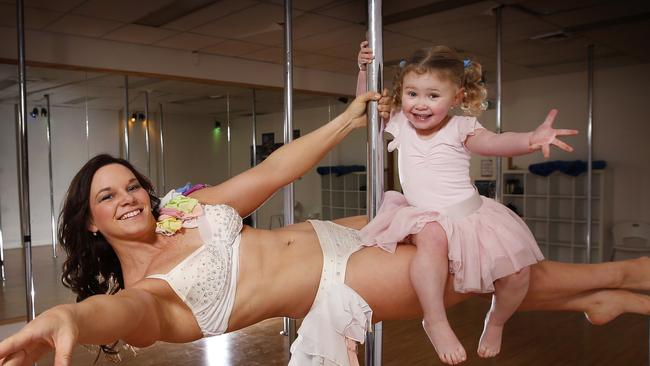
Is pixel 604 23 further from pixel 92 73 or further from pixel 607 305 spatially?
pixel 92 73

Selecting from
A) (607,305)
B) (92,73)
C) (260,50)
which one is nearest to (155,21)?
(92,73)

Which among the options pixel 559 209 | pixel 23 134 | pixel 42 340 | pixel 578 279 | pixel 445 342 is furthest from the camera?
pixel 559 209

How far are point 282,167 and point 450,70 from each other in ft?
1.97

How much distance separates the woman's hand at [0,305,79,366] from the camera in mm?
820

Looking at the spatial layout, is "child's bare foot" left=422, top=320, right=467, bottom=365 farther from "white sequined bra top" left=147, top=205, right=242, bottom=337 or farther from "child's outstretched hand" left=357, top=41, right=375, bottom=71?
"child's outstretched hand" left=357, top=41, right=375, bottom=71

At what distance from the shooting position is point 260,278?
1.42m

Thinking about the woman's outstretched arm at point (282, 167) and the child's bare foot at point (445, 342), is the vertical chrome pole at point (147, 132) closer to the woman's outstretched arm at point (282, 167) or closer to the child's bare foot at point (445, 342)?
the woman's outstretched arm at point (282, 167)

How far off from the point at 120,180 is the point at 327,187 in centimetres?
547

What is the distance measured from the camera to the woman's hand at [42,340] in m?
0.82

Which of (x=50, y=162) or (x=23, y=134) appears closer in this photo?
(x=23, y=134)

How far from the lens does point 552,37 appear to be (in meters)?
4.91

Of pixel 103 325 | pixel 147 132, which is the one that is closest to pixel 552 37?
pixel 147 132

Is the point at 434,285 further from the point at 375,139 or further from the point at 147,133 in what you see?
the point at 147,133

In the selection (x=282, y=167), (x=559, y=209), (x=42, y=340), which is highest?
(x=282, y=167)
